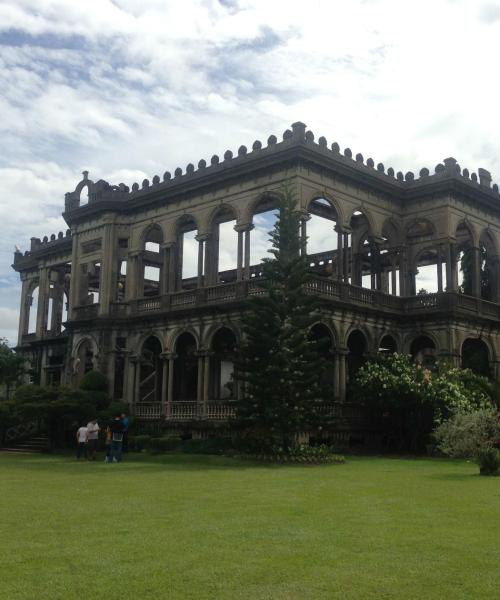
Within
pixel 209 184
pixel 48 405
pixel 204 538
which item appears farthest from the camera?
pixel 209 184

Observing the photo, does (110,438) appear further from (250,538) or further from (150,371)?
(250,538)

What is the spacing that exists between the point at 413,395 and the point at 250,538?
18254 millimetres

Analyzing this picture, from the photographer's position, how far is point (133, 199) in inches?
1452

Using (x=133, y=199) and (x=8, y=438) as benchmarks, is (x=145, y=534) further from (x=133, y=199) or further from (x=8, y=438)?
(x=133, y=199)

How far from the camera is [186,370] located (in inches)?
1416

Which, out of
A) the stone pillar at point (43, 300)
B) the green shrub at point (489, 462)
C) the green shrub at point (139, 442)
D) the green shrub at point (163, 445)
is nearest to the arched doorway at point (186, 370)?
the green shrub at point (139, 442)

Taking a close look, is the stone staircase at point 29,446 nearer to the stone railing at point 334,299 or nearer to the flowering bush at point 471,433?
the stone railing at point 334,299

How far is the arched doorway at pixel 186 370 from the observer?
35719 mm

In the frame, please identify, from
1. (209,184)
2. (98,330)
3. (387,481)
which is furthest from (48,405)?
(387,481)

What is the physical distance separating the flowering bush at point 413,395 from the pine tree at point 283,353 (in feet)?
10.7

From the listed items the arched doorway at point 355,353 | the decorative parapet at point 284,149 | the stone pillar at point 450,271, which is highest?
the decorative parapet at point 284,149

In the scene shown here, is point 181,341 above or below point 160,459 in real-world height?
above

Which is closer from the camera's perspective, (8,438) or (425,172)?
(8,438)

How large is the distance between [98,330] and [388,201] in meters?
14.5
